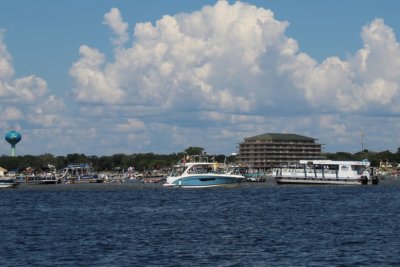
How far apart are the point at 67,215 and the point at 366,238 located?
1938 inches

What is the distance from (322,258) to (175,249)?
12705 mm

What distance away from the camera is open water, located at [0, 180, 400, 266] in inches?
2468

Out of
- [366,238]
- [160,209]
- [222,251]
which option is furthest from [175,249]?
[160,209]

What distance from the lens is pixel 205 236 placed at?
7925 centimetres

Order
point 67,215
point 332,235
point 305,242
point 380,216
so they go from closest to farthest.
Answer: point 305,242, point 332,235, point 380,216, point 67,215

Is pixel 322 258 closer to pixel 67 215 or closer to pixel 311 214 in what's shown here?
pixel 311 214

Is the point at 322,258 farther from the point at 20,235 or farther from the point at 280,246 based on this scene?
the point at 20,235

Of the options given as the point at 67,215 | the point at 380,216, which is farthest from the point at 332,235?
the point at 67,215

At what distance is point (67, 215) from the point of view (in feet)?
370

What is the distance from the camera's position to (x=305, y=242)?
72.3 m

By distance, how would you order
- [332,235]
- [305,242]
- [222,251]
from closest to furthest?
[222,251], [305,242], [332,235]

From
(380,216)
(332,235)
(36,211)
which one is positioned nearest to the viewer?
(332,235)

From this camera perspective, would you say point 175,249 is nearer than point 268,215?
Yes

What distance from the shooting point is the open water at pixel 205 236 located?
6269cm
